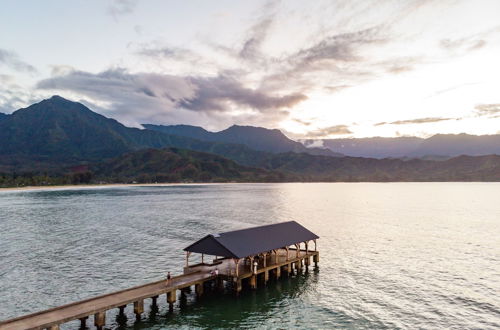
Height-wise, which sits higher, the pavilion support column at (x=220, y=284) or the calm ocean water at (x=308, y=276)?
the pavilion support column at (x=220, y=284)

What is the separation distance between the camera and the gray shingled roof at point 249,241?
122ft

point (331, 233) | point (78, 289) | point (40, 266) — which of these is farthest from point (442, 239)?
point (40, 266)

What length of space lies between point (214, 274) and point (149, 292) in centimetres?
781

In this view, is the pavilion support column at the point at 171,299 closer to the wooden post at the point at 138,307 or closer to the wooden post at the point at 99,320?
the wooden post at the point at 138,307

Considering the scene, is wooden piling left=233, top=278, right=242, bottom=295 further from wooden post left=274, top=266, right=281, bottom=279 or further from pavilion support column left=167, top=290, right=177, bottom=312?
wooden post left=274, top=266, right=281, bottom=279

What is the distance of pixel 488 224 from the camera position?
3629 inches

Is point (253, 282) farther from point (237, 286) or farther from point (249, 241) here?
point (249, 241)

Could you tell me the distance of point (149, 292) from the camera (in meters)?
31.9

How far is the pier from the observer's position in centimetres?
2673

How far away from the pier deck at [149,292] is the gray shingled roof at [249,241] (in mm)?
2093

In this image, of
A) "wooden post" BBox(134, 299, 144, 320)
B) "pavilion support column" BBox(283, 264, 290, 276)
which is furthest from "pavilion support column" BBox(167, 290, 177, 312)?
"pavilion support column" BBox(283, 264, 290, 276)

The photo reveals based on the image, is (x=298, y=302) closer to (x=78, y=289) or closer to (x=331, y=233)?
(x=78, y=289)

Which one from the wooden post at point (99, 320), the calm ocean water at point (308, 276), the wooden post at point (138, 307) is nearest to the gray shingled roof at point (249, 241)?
the calm ocean water at point (308, 276)

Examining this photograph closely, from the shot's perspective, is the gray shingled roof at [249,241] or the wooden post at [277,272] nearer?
the gray shingled roof at [249,241]
